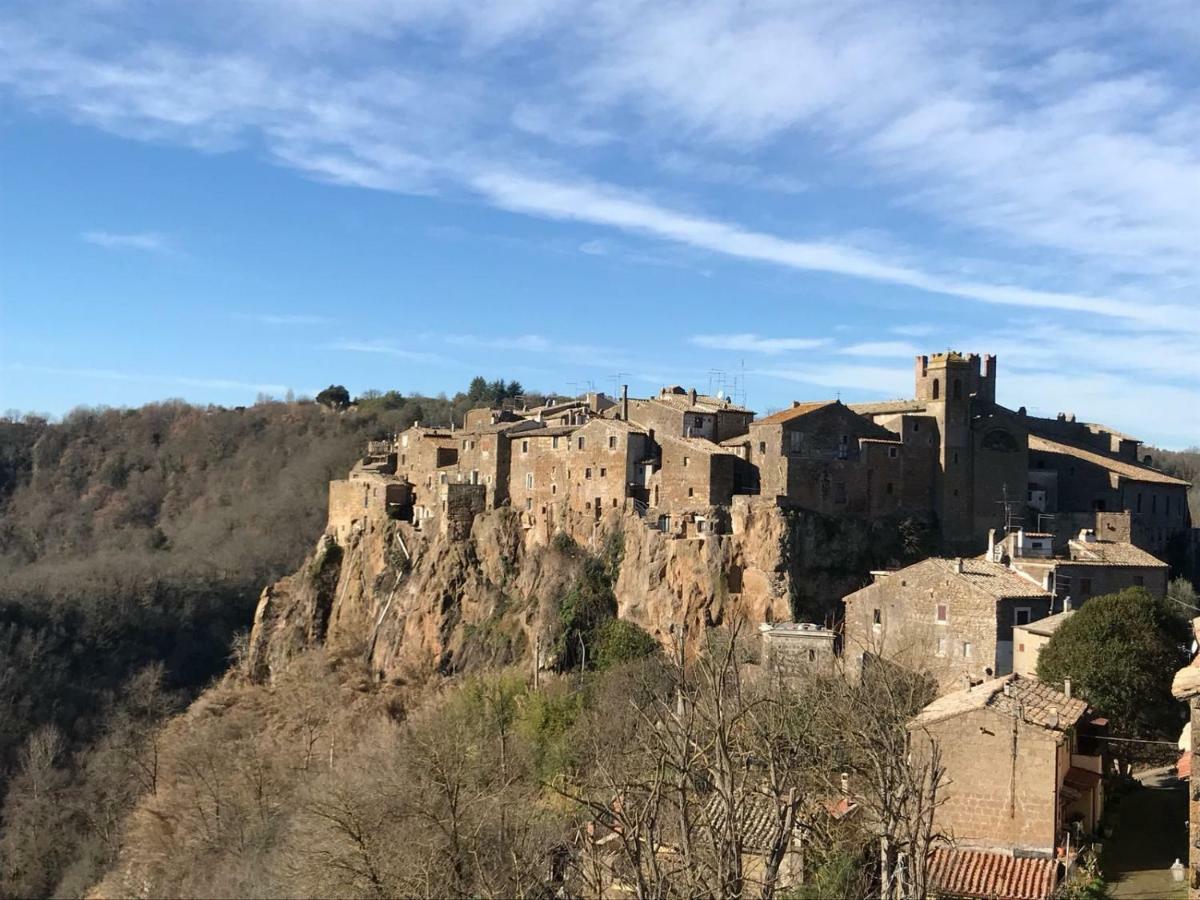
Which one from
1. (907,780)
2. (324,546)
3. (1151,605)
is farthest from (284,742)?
(907,780)

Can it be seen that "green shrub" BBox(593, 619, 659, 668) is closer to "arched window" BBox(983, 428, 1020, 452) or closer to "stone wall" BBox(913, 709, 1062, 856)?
"arched window" BBox(983, 428, 1020, 452)

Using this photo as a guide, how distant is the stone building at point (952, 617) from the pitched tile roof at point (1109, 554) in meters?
2.87

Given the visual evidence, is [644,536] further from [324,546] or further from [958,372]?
[324,546]

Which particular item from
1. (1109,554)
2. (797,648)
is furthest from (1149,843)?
(1109,554)

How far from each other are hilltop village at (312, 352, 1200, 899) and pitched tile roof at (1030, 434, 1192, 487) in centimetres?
13

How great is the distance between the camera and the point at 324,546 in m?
64.0

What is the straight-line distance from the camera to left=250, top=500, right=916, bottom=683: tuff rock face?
137 feet

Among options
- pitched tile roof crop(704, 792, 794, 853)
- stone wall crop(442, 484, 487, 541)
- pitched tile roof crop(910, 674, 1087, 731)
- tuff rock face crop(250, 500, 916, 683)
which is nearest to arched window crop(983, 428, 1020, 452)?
tuff rock face crop(250, 500, 916, 683)

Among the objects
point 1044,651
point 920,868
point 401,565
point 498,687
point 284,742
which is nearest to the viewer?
point 920,868

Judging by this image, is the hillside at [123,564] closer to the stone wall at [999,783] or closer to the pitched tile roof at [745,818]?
the stone wall at [999,783]

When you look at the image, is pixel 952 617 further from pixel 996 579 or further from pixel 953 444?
pixel 953 444

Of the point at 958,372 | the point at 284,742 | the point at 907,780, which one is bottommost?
the point at 284,742

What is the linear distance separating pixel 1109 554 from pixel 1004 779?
1793 cm

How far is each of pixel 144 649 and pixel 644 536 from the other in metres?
41.2
